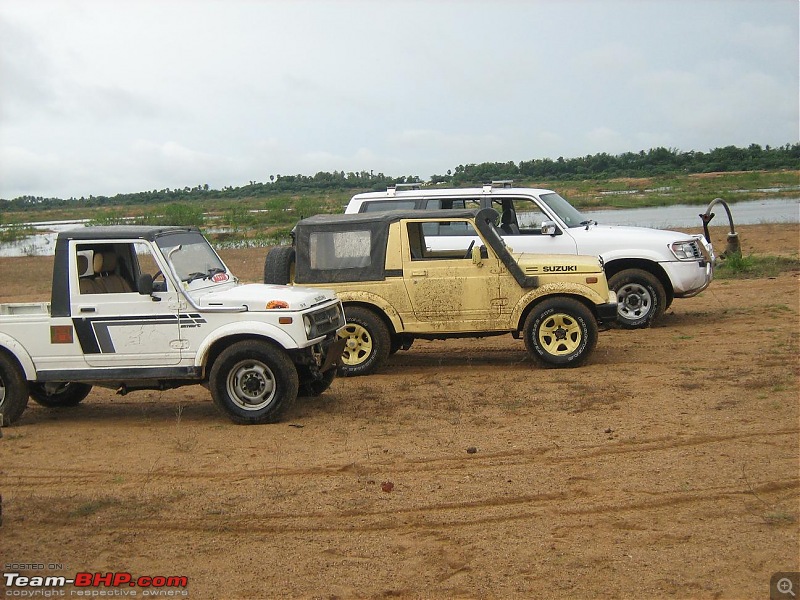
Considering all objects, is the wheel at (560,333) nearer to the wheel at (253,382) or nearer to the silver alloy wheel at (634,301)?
the silver alloy wheel at (634,301)

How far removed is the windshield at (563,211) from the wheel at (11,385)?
718 cm

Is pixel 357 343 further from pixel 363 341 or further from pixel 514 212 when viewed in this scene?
pixel 514 212

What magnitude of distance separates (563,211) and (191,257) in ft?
19.3

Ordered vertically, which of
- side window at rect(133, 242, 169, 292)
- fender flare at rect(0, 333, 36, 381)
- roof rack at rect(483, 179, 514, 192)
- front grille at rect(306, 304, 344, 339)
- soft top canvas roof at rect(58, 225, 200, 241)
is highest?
roof rack at rect(483, 179, 514, 192)

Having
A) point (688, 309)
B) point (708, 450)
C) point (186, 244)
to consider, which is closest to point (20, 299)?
point (186, 244)

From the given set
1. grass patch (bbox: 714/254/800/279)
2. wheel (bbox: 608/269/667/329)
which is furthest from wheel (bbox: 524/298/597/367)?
grass patch (bbox: 714/254/800/279)

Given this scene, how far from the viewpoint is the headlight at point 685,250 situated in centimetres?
1277

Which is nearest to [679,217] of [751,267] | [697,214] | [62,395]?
[697,214]

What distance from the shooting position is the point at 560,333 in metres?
10.6

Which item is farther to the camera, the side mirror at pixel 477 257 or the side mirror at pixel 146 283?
the side mirror at pixel 477 257

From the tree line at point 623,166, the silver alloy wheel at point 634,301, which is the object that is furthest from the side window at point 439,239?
the tree line at point 623,166

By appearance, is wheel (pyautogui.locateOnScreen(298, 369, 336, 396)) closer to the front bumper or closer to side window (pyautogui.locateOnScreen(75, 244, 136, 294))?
side window (pyautogui.locateOnScreen(75, 244, 136, 294))

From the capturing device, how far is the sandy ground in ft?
17.5

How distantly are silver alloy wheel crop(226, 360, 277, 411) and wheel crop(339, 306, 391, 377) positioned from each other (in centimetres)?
215
